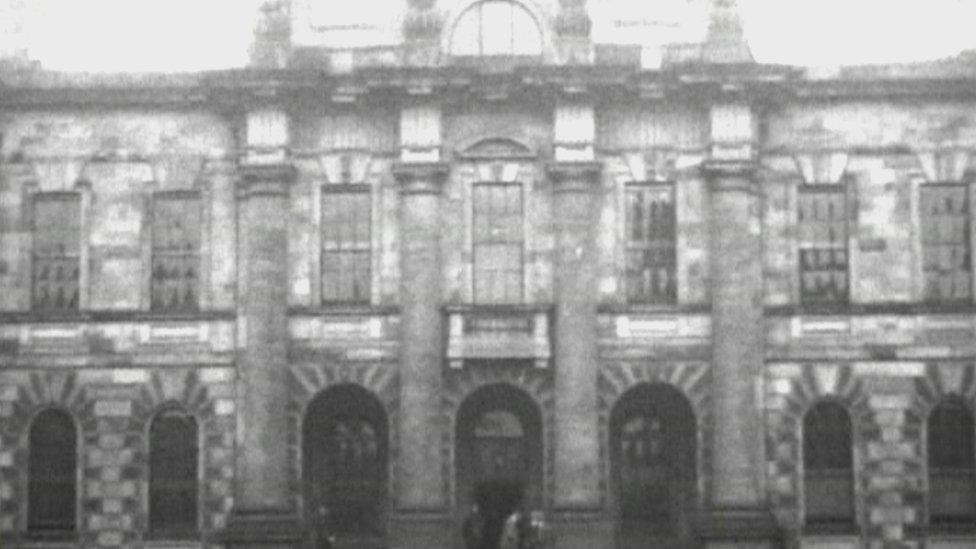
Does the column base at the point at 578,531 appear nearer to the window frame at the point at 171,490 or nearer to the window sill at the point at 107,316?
the window frame at the point at 171,490

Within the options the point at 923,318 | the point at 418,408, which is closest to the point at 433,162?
the point at 418,408

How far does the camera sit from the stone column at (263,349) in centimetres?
3066

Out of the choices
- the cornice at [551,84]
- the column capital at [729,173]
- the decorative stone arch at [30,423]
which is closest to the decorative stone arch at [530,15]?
the cornice at [551,84]

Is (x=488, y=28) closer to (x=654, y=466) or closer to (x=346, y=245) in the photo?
(x=346, y=245)

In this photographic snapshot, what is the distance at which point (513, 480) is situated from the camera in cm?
3161

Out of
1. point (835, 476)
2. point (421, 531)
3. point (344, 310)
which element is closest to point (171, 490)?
point (344, 310)

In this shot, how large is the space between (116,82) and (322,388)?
281 inches

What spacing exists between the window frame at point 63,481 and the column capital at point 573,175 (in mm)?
10167

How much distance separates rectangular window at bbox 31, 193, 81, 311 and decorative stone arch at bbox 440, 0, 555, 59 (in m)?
7.74

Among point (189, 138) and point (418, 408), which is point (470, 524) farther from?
point (189, 138)

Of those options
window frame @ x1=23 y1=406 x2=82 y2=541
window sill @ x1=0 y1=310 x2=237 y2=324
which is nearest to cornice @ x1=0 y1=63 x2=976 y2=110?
window sill @ x1=0 y1=310 x2=237 y2=324

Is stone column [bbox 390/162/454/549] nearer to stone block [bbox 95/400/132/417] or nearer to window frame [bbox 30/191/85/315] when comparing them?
stone block [bbox 95/400/132/417]

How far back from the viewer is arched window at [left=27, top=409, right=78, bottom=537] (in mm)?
31578

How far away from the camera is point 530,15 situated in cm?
3189
